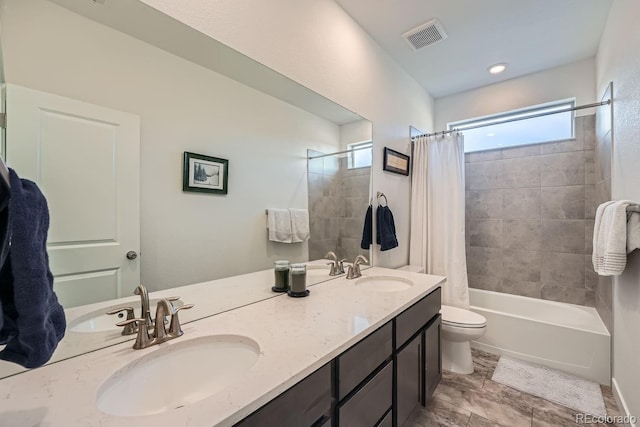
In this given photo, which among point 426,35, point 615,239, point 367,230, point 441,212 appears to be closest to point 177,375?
point 367,230

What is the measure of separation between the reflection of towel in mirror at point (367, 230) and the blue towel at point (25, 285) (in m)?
1.84

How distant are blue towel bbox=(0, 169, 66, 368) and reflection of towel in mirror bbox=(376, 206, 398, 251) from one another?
6.57 feet

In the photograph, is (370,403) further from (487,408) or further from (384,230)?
(384,230)

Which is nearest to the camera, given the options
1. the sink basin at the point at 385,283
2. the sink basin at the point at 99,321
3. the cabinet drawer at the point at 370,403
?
the sink basin at the point at 99,321

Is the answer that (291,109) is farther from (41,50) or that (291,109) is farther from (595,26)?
(595,26)

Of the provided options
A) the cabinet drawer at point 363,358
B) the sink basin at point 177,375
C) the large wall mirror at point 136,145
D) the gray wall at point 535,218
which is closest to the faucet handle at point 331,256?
the large wall mirror at point 136,145

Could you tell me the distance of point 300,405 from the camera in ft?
2.60

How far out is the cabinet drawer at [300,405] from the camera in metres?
0.69

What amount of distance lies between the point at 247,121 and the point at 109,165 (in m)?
0.63

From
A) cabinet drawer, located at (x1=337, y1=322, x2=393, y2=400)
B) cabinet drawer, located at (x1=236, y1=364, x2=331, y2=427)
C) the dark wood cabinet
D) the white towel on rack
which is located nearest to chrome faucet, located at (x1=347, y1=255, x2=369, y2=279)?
the dark wood cabinet

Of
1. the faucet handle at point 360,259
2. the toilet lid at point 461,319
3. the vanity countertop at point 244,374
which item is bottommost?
the toilet lid at point 461,319

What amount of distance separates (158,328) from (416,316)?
1238 millimetres

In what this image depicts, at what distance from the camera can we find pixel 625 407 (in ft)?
5.24

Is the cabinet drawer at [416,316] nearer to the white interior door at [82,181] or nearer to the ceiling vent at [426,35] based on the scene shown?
the white interior door at [82,181]
